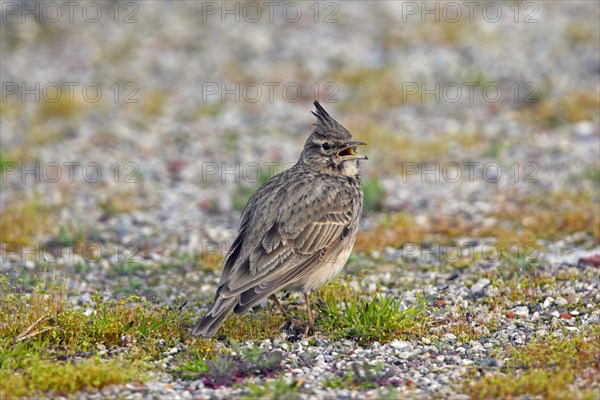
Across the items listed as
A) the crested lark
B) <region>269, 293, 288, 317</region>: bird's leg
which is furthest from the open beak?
<region>269, 293, 288, 317</region>: bird's leg

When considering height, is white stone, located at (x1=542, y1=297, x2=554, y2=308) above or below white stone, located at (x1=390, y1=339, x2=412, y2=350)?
above

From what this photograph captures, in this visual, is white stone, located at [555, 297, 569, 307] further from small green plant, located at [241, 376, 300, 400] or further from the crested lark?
small green plant, located at [241, 376, 300, 400]

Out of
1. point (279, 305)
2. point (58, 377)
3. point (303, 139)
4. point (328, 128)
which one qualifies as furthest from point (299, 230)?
point (303, 139)

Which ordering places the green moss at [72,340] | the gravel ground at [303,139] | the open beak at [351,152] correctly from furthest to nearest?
the open beak at [351,152]
the gravel ground at [303,139]
the green moss at [72,340]

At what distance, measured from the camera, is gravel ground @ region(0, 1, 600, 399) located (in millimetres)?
10102

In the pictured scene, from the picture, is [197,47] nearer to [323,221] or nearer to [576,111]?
[576,111]

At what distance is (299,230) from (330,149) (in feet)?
4.60

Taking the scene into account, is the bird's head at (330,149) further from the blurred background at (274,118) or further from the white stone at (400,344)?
the blurred background at (274,118)

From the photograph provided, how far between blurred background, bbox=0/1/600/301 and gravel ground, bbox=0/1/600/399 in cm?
6

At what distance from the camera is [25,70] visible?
23.1 metres

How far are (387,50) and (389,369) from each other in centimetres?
1535

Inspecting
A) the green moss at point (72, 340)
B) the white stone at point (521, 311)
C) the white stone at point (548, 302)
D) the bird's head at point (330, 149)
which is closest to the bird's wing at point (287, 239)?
the bird's head at point (330, 149)

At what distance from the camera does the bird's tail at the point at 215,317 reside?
9047 millimetres

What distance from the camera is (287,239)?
10102mm
